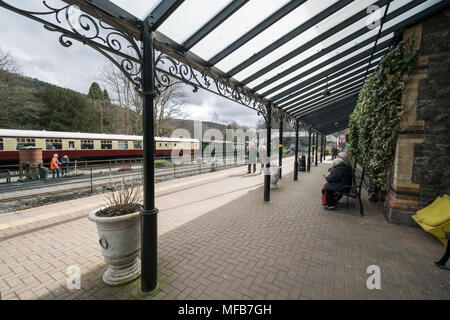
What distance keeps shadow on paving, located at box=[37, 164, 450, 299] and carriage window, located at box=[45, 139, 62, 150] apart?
16615 millimetres

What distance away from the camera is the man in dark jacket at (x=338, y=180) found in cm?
520

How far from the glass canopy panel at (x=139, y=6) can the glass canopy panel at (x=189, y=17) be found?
13.7 inches

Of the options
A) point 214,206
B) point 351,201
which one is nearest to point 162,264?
point 214,206

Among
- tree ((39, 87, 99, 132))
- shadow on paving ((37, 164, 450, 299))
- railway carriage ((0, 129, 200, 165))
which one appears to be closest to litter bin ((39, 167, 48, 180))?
railway carriage ((0, 129, 200, 165))

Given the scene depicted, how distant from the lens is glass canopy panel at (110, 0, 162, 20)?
2.07 m

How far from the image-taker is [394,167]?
438cm

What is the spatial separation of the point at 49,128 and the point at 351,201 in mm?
37179

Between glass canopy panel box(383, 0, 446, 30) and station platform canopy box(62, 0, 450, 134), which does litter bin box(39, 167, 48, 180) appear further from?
glass canopy panel box(383, 0, 446, 30)

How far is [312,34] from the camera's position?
3680 millimetres

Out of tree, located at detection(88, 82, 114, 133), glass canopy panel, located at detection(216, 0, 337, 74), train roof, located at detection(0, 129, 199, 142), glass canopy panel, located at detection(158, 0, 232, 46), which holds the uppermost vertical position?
tree, located at detection(88, 82, 114, 133)

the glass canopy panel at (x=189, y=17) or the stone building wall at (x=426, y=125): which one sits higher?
the glass canopy panel at (x=189, y=17)

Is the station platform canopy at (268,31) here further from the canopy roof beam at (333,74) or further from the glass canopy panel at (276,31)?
the canopy roof beam at (333,74)

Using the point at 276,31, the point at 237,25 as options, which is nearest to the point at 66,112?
the point at 237,25

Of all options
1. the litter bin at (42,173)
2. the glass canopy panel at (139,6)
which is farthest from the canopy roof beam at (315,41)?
the litter bin at (42,173)
